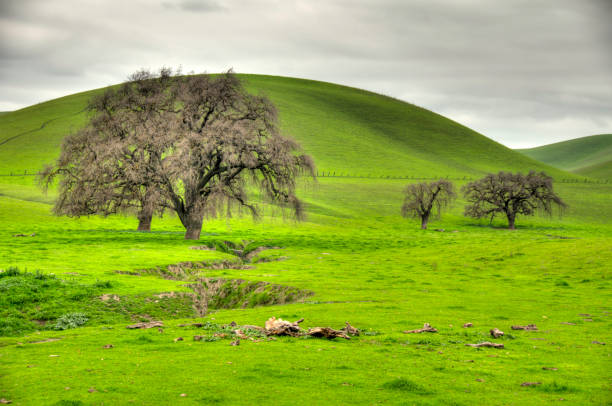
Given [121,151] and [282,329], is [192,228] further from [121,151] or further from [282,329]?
[282,329]

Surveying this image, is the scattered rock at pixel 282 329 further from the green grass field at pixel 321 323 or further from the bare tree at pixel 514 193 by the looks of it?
the bare tree at pixel 514 193

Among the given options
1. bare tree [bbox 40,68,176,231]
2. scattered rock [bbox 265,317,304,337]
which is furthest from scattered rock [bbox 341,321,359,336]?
bare tree [bbox 40,68,176,231]

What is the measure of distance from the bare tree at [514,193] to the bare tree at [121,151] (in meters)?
66.9

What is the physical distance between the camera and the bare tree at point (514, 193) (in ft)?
293

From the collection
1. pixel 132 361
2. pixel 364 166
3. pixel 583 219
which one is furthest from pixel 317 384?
pixel 364 166

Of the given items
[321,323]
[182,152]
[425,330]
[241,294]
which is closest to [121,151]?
[182,152]

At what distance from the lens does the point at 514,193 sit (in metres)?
92.2

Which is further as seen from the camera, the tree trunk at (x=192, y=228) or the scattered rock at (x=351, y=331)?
the tree trunk at (x=192, y=228)

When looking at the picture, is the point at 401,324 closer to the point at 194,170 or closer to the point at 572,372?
the point at 572,372

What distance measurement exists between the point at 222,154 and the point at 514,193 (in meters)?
67.2

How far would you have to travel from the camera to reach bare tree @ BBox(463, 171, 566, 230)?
3514 inches

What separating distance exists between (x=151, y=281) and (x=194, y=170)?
1906 centimetres

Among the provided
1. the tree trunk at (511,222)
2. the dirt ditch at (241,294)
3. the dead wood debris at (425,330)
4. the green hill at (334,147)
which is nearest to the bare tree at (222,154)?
the dirt ditch at (241,294)

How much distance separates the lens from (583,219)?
362 ft
